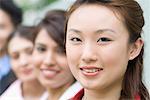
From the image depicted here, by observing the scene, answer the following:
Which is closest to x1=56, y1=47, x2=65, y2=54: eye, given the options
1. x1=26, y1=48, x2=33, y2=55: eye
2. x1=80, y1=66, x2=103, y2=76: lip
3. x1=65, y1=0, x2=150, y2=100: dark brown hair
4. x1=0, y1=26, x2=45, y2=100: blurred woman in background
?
x1=0, y1=26, x2=45, y2=100: blurred woman in background

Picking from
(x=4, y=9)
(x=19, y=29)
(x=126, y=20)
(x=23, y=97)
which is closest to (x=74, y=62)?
(x=126, y=20)

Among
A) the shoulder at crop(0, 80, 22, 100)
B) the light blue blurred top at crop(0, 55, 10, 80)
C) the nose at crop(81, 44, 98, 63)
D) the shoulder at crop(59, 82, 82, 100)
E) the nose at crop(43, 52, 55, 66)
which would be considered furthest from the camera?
the light blue blurred top at crop(0, 55, 10, 80)

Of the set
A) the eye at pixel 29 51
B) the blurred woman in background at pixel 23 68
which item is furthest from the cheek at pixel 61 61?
the eye at pixel 29 51

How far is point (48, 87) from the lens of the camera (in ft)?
6.20

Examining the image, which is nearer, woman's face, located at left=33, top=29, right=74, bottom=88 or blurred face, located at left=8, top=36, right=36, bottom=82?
woman's face, located at left=33, top=29, right=74, bottom=88

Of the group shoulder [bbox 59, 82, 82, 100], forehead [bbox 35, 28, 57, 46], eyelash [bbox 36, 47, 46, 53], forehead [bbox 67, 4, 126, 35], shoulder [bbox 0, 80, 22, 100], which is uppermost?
forehead [bbox 67, 4, 126, 35]

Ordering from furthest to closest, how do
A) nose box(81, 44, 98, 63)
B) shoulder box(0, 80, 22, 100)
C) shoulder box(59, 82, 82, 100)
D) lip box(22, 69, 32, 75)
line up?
1. lip box(22, 69, 32, 75)
2. shoulder box(0, 80, 22, 100)
3. shoulder box(59, 82, 82, 100)
4. nose box(81, 44, 98, 63)

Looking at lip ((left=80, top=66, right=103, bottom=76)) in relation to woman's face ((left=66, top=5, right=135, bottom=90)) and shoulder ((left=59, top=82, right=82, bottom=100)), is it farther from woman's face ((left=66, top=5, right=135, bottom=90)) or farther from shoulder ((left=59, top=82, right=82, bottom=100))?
shoulder ((left=59, top=82, right=82, bottom=100))

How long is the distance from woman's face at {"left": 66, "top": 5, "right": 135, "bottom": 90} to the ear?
4 centimetres

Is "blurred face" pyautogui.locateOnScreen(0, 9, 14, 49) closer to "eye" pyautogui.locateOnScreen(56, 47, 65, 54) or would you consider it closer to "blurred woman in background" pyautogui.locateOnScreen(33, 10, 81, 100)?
"blurred woman in background" pyautogui.locateOnScreen(33, 10, 81, 100)

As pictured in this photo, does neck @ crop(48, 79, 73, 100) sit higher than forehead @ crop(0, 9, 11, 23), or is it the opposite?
forehead @ crop(0, 9, 11, 23)

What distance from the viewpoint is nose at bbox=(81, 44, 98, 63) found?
109cm

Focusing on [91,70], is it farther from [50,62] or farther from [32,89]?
[32,89]

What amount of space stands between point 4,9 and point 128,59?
1449 millimetres
